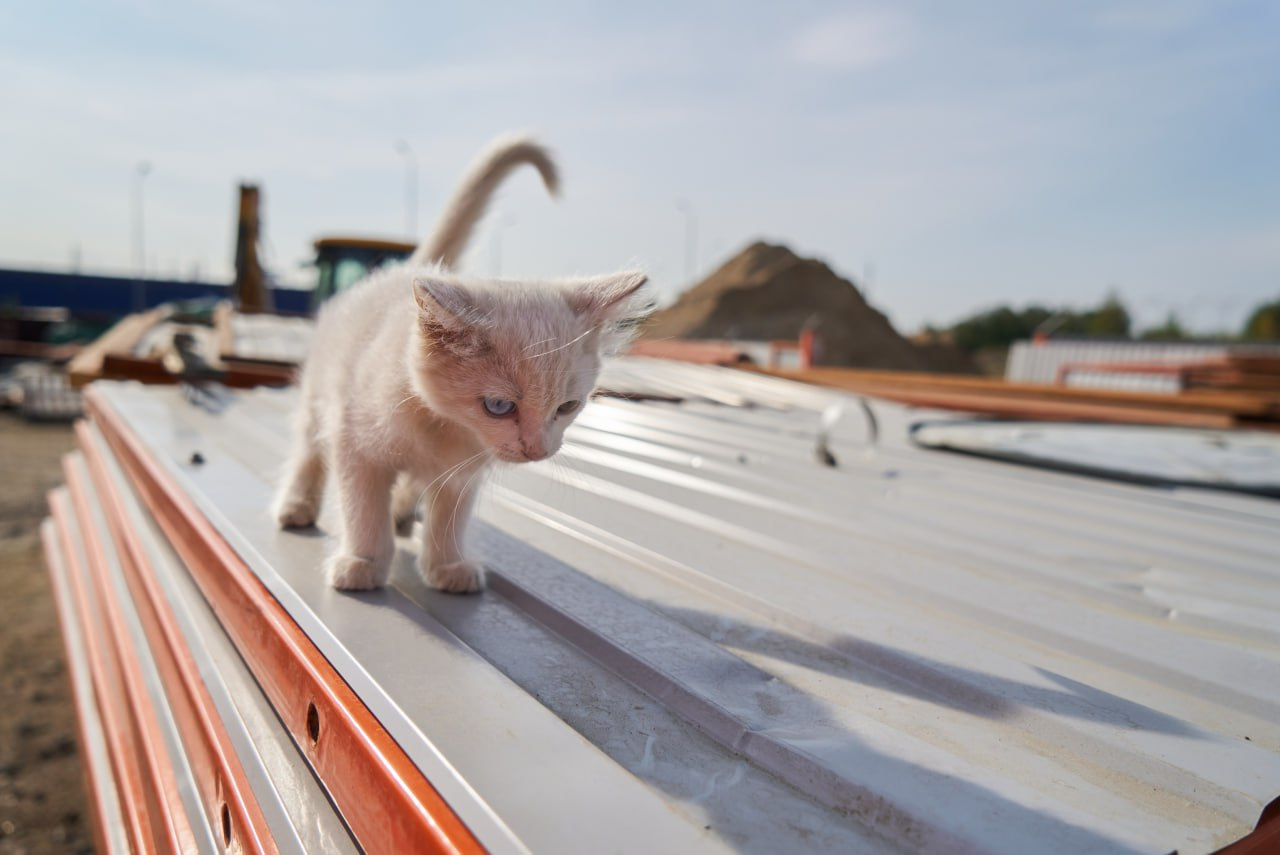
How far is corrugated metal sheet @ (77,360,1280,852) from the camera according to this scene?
87cm

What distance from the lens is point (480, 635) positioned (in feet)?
4.33

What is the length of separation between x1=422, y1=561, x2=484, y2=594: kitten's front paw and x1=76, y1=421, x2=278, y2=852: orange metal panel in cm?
44

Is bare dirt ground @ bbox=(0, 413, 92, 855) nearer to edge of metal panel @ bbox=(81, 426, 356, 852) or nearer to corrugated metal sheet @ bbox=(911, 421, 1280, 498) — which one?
edge of metal panel @ bbox=(81, 426, 356, 852)

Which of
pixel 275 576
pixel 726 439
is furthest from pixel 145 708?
pixel 726 439

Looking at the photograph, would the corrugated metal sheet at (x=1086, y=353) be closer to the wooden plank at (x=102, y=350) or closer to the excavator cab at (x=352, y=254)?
the excavator cab at (x=352, y=254)

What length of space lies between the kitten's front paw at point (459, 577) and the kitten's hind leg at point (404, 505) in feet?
1.30

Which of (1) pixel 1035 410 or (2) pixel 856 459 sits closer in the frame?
(2) pixel 856 459

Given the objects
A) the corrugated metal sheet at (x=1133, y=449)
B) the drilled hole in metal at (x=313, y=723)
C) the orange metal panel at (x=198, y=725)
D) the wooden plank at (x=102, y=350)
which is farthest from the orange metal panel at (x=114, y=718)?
the corrugated metal sheet at (x=1133, y=449)

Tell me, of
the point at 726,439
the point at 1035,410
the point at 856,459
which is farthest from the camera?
the point at 1035,410

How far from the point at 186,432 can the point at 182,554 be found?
50.8 inches

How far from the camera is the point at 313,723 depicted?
1.08m

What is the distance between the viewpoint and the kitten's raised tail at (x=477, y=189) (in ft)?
6.74

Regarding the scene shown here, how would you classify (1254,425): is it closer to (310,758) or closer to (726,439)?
(726,439)

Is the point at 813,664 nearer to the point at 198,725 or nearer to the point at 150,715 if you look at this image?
the point at 198,725
